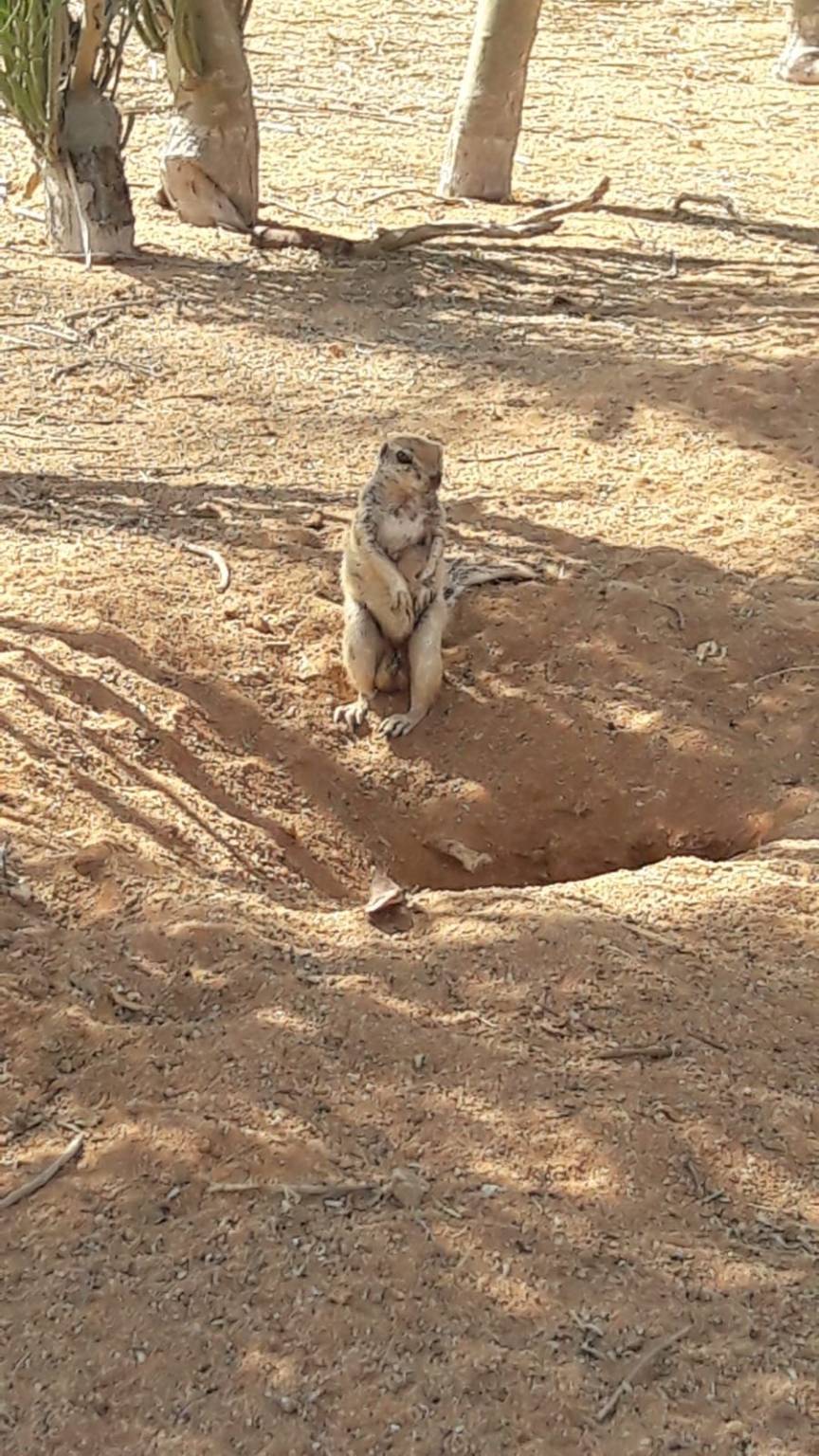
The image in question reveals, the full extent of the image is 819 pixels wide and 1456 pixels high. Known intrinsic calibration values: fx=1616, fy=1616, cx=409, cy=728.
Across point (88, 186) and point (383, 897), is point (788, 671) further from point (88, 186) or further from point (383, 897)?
point (88, 186)

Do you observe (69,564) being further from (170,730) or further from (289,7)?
(289,7)

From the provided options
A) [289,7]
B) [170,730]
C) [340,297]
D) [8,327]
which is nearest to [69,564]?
[170,730]

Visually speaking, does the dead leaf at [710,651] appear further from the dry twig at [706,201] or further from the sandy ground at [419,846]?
the dry twig at [706,201]

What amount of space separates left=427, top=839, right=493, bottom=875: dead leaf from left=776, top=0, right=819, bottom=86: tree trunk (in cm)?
981

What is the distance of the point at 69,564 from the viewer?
6426mm

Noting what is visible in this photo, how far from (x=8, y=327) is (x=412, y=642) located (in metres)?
3.90

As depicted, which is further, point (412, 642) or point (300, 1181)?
point (412, 642)

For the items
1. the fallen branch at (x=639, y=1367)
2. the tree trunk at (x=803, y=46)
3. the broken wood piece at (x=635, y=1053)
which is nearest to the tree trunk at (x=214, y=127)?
the tree trunk at (x=803, y=46)

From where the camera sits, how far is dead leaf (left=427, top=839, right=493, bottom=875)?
19.0 feet

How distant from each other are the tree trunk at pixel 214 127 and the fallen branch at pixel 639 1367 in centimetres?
837

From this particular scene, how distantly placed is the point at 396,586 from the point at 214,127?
5.05m

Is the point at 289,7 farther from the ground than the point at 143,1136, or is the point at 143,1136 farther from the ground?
the point at 289,7

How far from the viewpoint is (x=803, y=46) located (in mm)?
13281

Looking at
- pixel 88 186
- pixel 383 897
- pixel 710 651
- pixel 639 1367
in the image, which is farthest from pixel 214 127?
pixel 639 1367
